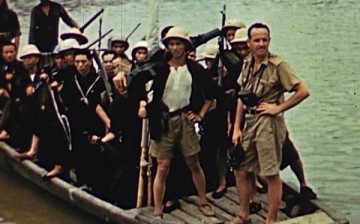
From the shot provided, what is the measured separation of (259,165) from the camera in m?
7.42

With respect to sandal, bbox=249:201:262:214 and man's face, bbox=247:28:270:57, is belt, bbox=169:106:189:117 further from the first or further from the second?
sandal, bbox=249:201:262:214

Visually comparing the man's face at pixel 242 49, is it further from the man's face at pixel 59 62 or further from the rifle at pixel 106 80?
the man's face at pixel 59 62

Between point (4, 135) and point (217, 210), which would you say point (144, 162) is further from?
point (4, 135)

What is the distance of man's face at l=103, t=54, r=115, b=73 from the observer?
982 centimetres

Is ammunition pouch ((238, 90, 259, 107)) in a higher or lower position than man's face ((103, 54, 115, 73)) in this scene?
higher

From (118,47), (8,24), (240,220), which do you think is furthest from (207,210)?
(8,24)

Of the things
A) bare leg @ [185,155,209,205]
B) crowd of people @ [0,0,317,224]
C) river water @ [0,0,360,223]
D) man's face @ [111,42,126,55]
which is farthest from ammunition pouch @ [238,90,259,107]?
man's face @ [111,42,126,55]

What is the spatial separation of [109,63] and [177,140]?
7.31 feet

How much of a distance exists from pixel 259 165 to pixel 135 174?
5.46 feet

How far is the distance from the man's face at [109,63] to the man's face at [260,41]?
2.79 metres

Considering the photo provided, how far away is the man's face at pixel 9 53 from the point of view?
35.7 ft

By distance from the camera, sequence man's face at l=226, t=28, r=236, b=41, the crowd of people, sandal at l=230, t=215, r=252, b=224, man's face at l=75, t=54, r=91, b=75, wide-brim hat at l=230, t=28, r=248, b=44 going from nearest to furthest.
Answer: the crowd of people → sandal at l=230, t=215, r=252, b=224 → wide-brim hat at l=230, t=28, r=248, b=44 → man's face at l=226, t=28, r=236, b=41 → man's face at l=75, t=54, r=91, b=75

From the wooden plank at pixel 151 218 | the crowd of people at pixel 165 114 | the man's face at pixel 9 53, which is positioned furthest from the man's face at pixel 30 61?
the wooden plank at pixel 151 218

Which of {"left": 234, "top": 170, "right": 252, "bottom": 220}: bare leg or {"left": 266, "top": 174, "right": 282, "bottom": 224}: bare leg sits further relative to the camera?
{"left": 234, "top": 170, "right": 252, "bottom": 220}: bare leg
